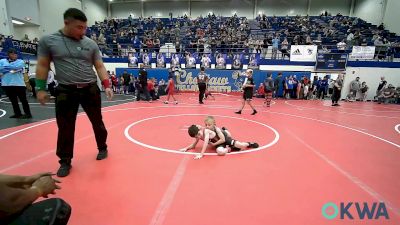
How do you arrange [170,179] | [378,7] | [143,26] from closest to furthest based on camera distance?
[170,179] < [378,7] < [143,26]

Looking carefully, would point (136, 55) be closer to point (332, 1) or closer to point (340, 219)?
point (340, 219)

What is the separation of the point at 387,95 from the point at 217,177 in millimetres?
16661

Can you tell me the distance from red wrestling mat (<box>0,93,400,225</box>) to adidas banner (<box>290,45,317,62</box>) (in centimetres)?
1235

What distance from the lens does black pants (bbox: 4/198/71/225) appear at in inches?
43.1

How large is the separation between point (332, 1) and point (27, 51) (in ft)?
111

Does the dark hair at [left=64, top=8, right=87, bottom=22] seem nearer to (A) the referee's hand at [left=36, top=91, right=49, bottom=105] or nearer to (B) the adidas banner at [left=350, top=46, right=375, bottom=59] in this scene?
(A) the referee's hand at [left=36, top=91, right=49, bottom=105]

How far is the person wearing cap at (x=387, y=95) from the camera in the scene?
49.4 ft

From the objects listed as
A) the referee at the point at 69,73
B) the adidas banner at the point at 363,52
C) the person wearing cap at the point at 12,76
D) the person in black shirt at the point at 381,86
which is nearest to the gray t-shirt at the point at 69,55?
the referee at the point at 69,73

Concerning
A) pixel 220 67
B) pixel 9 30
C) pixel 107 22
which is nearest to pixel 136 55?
pixel 220 67

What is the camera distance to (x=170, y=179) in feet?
10.6

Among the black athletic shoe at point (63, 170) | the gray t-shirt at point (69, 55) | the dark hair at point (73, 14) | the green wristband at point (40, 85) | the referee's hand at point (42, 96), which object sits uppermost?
the dark hair at point (73, 14)

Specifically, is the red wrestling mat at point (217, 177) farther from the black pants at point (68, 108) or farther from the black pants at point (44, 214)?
the black pants at point (44, 214)

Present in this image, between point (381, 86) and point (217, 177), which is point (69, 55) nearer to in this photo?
point (217, 177)

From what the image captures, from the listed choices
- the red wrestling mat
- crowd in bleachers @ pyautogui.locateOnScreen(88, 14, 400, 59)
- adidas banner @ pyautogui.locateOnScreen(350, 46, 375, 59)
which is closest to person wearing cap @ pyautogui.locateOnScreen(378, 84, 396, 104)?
adidas banner @ pyautogui.locateOnScreen(350, 46, 375, 59)
